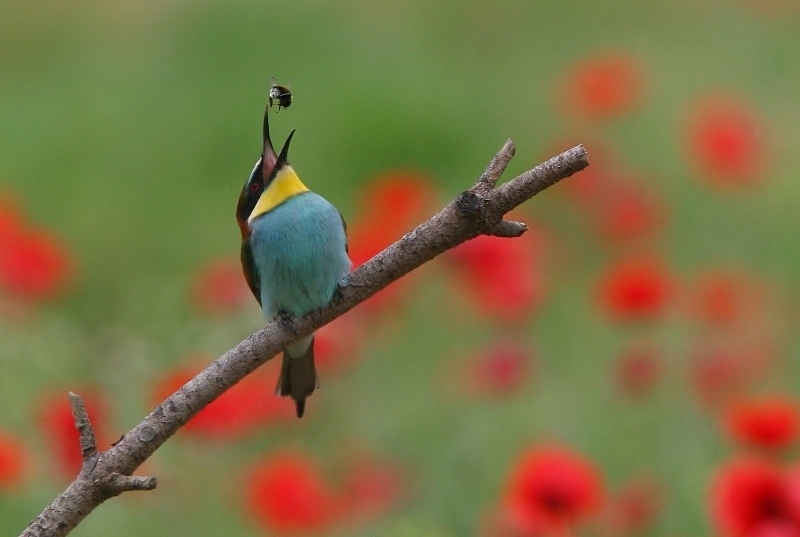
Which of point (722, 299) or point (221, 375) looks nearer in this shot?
point (221, 375)

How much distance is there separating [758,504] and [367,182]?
87.1 inches

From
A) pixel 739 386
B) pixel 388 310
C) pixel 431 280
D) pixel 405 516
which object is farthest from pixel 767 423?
pixel 431 280

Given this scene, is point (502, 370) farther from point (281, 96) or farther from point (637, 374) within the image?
point (281, 96)

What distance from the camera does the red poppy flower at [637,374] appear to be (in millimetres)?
2261

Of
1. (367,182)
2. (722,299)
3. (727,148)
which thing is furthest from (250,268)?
(367,182)

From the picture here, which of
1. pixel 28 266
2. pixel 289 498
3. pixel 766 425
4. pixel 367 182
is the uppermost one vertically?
pixel 367 182

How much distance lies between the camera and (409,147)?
13.5ft

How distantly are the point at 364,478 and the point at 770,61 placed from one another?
112 inches

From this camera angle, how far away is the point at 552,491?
5.95ft

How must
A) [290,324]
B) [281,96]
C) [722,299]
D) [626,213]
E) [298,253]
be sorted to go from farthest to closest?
[626,213] < [722,299] < [298,253] < [281,96] < [290,324]

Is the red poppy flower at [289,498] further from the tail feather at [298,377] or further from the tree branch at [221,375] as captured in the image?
the tree branch at [221,375]

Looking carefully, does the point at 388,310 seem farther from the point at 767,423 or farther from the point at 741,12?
the point at 741,12

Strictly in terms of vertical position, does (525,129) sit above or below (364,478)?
above

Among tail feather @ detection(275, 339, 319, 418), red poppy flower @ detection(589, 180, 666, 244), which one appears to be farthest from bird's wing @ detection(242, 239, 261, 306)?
red poppy flower @ detection(589, 180, 666, 244)
